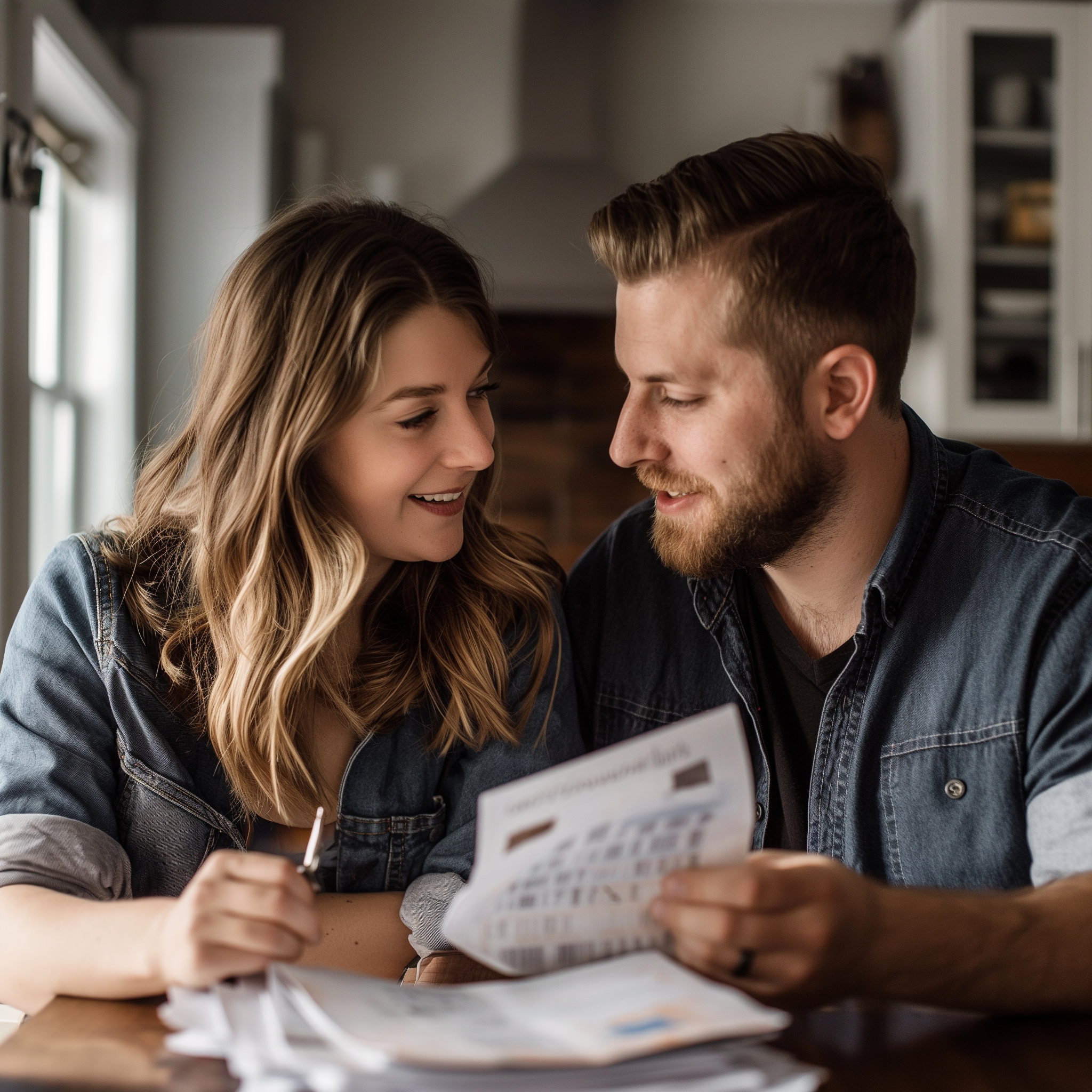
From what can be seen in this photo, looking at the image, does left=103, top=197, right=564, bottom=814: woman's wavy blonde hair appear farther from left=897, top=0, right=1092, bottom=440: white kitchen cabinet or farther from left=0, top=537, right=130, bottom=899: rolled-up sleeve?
left=897, top=0, right=1092, bottom=440: white kitchen cabinet

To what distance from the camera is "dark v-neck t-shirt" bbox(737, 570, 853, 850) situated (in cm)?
130

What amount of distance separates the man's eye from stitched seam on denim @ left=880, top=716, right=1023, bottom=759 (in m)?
0.60

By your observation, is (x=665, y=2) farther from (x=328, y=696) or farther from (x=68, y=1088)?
(x=68, y=1088)

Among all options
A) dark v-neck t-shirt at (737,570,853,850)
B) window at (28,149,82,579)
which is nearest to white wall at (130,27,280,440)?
window at (28,149,82,579)

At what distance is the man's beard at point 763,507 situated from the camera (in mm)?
1301

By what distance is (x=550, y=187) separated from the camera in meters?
4.08

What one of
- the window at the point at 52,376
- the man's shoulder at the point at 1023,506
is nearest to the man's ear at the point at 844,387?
the man's shoulder at the point at 1023,506

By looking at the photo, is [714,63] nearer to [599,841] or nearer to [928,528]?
[928,528]

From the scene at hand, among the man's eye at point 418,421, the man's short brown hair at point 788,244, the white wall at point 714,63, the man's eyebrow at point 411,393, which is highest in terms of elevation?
the white wall at point 714,63

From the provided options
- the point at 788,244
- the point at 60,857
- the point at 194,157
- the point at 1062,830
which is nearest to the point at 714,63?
the point at 194,157

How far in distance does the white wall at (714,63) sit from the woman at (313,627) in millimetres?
3342

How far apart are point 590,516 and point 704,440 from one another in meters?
3.27

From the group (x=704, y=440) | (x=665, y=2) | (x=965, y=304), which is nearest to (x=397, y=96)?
(x=665, y=2)

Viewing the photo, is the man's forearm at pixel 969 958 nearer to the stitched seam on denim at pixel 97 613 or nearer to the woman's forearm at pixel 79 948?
the woman's forearm at pixel 79 948
